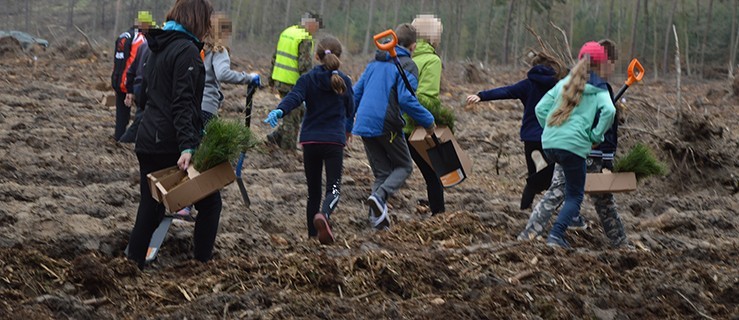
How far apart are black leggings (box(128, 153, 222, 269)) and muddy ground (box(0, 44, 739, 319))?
190 mm

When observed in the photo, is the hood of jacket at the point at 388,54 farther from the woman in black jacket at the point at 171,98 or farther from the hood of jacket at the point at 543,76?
the woman in black jacket at the point at 171,98

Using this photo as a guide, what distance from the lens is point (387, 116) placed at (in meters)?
7.68

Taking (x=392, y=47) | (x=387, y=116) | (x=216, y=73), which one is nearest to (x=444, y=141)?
(x=387, y=116)

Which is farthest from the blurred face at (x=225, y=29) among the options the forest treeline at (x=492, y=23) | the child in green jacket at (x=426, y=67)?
the forest treeline at (x=492, y=23)

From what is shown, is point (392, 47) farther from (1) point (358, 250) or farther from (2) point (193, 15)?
(2) point (193, 15)

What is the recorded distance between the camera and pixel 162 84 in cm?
568

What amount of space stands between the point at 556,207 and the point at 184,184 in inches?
119

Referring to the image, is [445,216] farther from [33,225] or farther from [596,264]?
[33,225]

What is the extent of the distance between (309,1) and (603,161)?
203 ft

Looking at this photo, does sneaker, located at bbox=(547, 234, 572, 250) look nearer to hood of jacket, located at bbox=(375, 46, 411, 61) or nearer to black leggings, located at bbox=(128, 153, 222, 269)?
hood of jacket, located at bbox=(375, 46, 411, 61)

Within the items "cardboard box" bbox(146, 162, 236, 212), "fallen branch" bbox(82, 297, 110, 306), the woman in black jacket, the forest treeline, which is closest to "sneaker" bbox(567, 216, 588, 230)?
"cardboard box" bbox(146, 162, 236, 212)

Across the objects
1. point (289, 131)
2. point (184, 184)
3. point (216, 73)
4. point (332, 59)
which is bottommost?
point (289, 131)

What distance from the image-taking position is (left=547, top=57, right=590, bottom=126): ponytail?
6809 millimetres

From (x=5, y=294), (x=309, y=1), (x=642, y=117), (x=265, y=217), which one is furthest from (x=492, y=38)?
(x=5, y=294)
